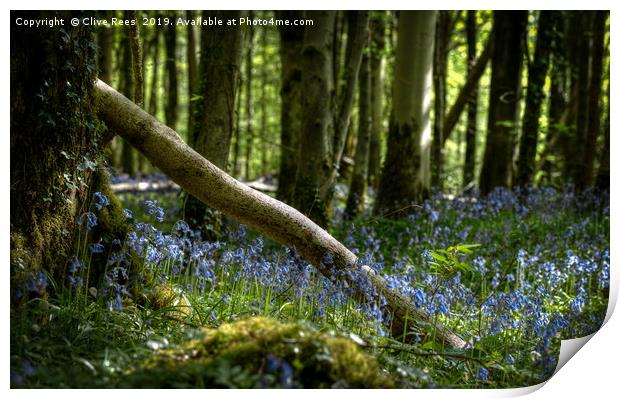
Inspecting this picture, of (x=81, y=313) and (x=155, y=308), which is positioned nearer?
(x=81, y=313)

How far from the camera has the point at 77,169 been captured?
3.74m

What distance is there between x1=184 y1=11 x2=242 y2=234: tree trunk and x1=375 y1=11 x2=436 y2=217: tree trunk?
280 centimetres

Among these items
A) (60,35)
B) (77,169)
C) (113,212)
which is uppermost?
(60,35)

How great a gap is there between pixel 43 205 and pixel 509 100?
335 inches

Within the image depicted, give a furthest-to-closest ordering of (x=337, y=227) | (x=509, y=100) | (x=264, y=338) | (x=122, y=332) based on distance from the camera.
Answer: (x=509, y=100)
(x=337, y=227)
(x=122, y=332)
(x=264, y=338)

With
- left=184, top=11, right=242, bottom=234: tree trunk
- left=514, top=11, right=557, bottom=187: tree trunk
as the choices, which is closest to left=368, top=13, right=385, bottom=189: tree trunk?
left=514, top=11, right=557, bottom=187: tree trunk

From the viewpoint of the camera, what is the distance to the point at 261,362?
9.36ft

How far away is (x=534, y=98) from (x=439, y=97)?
233cm

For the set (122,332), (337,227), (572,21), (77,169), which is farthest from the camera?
(572,21)

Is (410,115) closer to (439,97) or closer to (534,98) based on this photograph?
(534,98)

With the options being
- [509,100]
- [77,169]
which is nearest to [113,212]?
[77,169]

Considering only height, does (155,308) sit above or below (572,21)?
below

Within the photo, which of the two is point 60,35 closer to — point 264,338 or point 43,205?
point 43,205

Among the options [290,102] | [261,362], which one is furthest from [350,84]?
[261,362]
